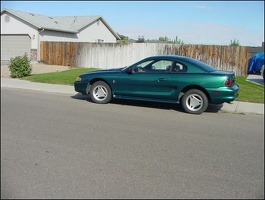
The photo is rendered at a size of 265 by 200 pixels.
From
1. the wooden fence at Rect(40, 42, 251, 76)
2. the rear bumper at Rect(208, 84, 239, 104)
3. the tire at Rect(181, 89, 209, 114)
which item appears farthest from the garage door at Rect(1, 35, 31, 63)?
the rear bumper at Rect(208, 84, 239, 104)

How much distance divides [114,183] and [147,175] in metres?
0.48

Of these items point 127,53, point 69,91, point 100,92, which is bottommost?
point 69,91

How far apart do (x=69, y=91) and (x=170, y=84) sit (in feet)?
13.8

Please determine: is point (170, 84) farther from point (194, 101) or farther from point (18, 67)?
point (18, 67)

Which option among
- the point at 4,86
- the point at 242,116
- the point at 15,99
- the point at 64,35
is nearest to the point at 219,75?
the point at 242,116

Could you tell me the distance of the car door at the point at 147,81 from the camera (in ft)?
25.4

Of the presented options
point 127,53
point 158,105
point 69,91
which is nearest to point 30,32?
point 127,53

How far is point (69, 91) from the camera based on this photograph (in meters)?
10.4

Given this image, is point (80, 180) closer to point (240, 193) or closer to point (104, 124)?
point (240, 193)

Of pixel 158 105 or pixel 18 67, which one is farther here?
pixel 18 67

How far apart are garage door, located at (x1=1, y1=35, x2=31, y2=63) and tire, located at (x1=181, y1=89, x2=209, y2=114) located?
18.8 metres

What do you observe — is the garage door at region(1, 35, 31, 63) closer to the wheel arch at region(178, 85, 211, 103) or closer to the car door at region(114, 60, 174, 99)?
the car door at region(114, 60, 174, 99)

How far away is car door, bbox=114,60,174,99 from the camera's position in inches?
305

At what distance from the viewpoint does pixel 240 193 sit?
3330 mm
